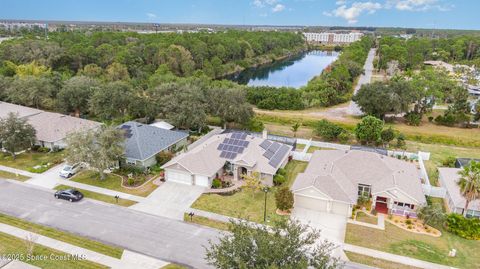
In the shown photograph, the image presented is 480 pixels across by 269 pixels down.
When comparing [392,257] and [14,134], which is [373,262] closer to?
[392,257]

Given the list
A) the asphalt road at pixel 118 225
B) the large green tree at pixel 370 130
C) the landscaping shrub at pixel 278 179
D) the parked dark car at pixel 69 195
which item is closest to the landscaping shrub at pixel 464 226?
the asphalt road at pixel 118 225

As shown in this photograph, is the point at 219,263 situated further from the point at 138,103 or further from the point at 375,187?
the point at 138,103

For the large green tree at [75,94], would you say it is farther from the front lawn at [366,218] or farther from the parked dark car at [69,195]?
the front lawn at [366,218]

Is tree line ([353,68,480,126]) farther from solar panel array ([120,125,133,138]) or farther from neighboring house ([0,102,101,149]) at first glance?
neighboring house ([0,102,101,149])

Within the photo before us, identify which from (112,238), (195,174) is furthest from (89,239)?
(195,174)

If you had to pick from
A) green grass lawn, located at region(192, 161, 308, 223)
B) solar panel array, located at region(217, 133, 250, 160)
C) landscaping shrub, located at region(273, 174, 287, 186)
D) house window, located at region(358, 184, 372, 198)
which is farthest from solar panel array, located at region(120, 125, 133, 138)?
Answer: house window, located at region(358, 184, 372, 198)
